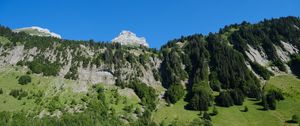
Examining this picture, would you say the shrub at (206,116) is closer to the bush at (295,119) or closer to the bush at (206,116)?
the bush at (206,116)

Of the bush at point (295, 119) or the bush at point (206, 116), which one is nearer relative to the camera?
the bush at point (295, 119)

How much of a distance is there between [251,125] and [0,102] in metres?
141

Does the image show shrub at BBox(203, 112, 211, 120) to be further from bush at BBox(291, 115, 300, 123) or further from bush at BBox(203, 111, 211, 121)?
bush at BBox(291, 115, 300, 123)

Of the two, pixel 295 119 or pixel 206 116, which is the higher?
pixel 206 116

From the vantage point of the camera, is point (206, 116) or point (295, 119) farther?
point (206, 116)

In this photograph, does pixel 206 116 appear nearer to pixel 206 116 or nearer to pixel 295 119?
Answer: pixel 206 116

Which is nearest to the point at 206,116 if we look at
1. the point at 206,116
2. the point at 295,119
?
the point at 206,116

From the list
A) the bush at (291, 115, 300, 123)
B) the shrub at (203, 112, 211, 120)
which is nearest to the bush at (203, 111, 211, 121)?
the shrub at (203, 112, 211, 120)

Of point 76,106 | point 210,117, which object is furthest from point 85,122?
point 210,117

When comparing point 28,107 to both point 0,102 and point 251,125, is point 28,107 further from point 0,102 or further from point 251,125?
point 251,125

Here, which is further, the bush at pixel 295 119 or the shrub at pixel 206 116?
the shrub at pixel 206 116

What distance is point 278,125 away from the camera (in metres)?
181

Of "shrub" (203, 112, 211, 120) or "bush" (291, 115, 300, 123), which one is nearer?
"bush" (291, 115, 300, 123)

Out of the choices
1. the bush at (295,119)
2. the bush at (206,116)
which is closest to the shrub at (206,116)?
the bush at (206,116)
